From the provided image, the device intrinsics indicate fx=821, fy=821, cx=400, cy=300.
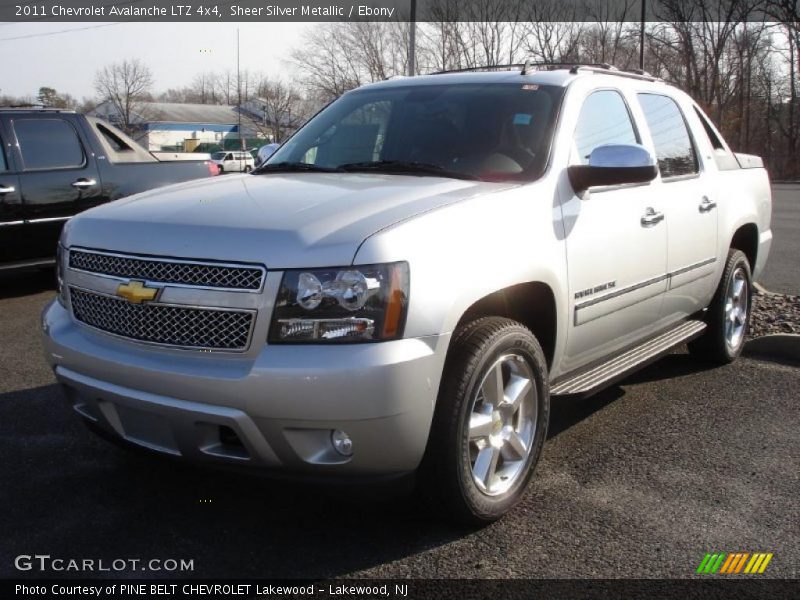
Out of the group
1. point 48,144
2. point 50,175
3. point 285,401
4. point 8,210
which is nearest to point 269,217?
point 285,401

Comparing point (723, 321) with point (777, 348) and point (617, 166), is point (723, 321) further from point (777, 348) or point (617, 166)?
point (617, 166)

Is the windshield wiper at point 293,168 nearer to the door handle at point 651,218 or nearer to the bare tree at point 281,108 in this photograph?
the door handle at point 651,218

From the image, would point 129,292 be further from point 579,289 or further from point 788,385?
point 788,385

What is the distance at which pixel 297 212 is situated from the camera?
307cm

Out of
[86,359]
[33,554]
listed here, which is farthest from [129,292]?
[33,554]

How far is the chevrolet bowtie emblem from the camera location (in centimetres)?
295

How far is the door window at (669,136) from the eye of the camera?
15.5ft

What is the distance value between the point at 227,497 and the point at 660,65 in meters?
52.5

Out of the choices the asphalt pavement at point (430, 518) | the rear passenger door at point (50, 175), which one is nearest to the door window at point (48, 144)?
the rear passenger door at point (50, 175)

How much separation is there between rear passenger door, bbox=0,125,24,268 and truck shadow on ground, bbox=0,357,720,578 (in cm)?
422

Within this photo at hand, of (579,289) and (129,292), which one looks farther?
(579,289)

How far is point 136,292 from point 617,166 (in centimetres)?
214

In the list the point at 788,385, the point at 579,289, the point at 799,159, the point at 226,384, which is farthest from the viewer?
the point at 799,159

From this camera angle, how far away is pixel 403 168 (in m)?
3.92
